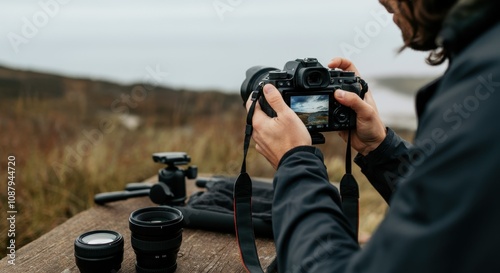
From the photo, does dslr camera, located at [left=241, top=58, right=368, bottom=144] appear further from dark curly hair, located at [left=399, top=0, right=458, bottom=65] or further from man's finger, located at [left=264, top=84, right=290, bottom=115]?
dark curly hair, located at [left=399, top=0, right=458, bottom=65]

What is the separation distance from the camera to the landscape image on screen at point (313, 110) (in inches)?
74.7

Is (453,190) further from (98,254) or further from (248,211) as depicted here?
(98,254)

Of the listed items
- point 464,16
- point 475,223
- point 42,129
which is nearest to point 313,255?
point 475,223

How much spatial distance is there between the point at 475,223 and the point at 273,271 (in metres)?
1.17

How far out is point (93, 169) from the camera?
3.96 m

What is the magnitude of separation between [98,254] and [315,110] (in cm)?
86

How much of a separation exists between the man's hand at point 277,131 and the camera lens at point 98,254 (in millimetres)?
623

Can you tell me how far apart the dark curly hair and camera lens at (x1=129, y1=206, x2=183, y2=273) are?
3.27 feet

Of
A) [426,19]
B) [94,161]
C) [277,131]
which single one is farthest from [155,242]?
[94,161]

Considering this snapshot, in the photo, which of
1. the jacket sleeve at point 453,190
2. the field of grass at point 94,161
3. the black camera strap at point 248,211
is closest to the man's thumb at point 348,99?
the black camera strap at point 248,211

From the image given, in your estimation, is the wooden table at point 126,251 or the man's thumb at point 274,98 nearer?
the man's thumb at point 274,98

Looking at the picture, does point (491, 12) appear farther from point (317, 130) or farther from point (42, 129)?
point (42, 129)

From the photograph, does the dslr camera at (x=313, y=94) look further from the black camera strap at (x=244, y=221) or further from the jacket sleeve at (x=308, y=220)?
the jacket sleeve at (x=308, y=220)

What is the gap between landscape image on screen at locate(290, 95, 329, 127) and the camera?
1897mm
